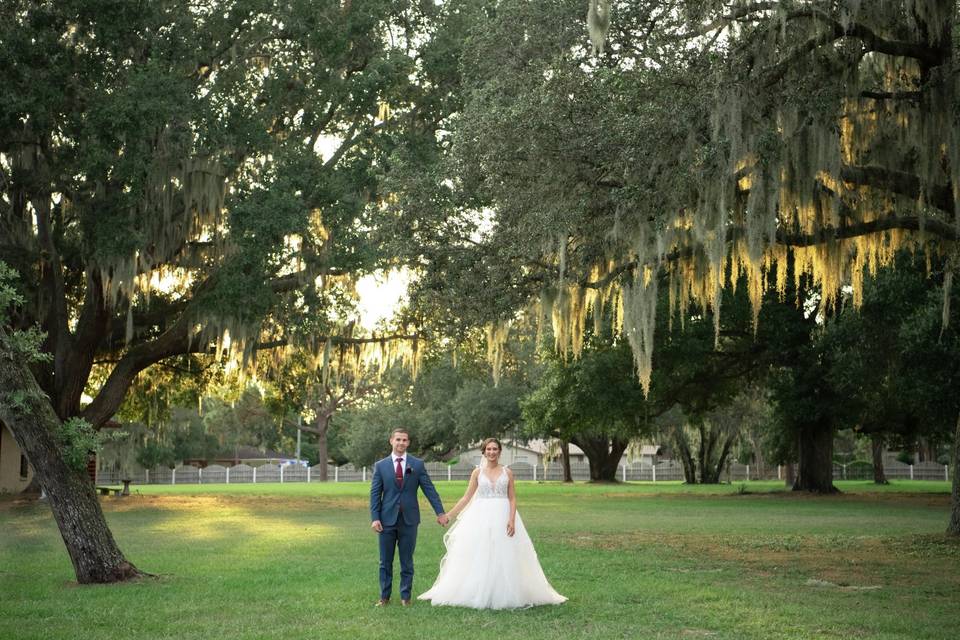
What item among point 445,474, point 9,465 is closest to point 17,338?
point 9,465

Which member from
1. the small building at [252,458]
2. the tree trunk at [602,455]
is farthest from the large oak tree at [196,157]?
the small building at [252,458]

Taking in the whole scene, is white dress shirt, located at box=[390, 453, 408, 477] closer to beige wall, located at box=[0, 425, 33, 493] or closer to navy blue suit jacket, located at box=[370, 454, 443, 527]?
navy blue suit jacket, located at box=[370, 454, 443, 527]

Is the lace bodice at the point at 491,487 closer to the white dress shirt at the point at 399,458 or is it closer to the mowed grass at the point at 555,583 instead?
the white dress shirt at the point at 399,458

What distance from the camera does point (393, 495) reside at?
8922 mm

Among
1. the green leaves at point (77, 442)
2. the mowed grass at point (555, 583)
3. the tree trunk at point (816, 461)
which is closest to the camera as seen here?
the mowed grass at point (555, 583)

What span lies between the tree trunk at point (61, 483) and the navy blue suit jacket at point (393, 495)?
10.8 ft

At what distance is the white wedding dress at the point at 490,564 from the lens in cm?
875

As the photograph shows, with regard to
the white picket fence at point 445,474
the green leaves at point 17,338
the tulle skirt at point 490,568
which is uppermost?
the green leaves at point 17,338

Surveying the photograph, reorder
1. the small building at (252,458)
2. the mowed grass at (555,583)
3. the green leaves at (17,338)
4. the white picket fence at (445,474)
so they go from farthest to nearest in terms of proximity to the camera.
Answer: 1. the small building at (252,458)
2. the white picket fence at (445,474)
3. the green leaves at (17,338)
4. the mowed grass at (555,583)

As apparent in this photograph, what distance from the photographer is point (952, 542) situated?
14.7 meters

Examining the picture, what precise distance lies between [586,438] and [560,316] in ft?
132

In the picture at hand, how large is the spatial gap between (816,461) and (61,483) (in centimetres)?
2749

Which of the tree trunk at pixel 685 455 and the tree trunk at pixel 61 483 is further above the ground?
the tree trunk at pixel 61 483

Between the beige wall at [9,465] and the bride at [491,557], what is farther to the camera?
the beige wall at [9,465]
